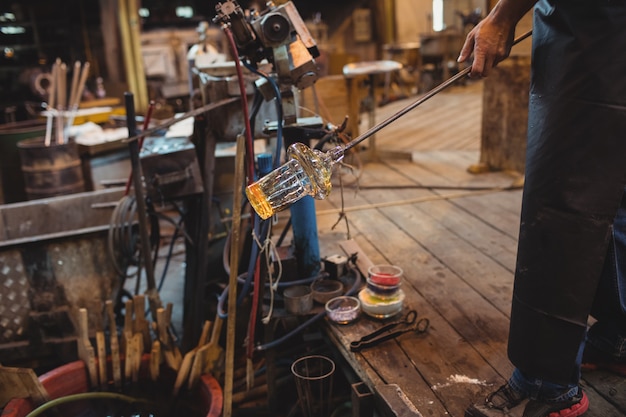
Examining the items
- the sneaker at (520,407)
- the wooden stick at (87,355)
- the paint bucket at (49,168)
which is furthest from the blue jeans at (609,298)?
the paint bucket at (49,168)

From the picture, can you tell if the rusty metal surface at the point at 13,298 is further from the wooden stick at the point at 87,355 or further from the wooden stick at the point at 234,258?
the wooden stick at the point at 234,258

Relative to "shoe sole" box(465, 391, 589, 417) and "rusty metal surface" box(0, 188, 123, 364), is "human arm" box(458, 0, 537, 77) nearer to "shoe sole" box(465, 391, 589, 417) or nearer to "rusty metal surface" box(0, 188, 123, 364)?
"shoe sole" box(465, 391, 589, 417)

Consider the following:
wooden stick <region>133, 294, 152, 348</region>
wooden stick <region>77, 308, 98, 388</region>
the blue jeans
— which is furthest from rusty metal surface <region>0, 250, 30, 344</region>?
the blue jeans

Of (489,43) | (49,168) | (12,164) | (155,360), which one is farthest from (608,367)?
(12,164)

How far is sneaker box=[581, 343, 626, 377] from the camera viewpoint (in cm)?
184

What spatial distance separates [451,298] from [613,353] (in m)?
0.76

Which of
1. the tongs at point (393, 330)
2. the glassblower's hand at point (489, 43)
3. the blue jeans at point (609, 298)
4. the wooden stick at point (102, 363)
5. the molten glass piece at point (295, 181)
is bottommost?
the wooden stick at point (102, 363)

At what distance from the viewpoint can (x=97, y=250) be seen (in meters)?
2.86

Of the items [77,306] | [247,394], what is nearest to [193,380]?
[247,394]

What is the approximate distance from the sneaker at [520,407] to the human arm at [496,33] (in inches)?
37.3

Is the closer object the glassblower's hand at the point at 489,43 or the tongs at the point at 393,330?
the glassblower's hand at the point at 489,43

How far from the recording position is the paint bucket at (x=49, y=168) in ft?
13.4

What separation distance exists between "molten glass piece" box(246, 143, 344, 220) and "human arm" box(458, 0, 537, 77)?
46 cm

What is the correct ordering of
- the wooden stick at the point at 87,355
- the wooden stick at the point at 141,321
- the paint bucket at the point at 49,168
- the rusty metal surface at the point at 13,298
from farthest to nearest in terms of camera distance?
the paint bucket at the point at 49,168 → the rusty metal surface at the point at 13,298 → the wooden stick at the point at 141,321 → the wooden stick at the point at 87,355
